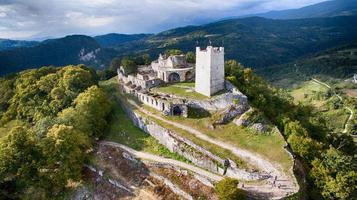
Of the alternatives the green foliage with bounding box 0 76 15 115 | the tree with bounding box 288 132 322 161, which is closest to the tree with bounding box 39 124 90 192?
the tree with bounding box 288 132 322 161

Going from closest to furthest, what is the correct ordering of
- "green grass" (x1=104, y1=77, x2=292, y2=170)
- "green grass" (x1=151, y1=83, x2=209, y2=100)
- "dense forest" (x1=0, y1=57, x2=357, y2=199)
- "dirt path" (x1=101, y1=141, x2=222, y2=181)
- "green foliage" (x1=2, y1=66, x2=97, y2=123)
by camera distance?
1. "dense forest" (x1=0, y1=57, x2=357, y2=199)
2. "dirt path" (x1=101, y1=141, x2=222, y2=181)
3. "green grass" (x1=104, y1=77, x2=292, y2=170)
4. "green grass" (x1=151, y1=83, x2=209, y2=100)
5. "green foliage" (x1=2, y1=66, x2=97, y2=123)

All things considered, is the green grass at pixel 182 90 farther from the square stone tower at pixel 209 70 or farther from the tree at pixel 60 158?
the tree at pixel 60 158

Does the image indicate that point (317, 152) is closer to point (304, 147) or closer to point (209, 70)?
point (304, 147)

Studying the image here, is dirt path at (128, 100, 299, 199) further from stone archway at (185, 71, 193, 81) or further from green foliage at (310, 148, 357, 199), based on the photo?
stone archway at (185, 71, 193, 81)

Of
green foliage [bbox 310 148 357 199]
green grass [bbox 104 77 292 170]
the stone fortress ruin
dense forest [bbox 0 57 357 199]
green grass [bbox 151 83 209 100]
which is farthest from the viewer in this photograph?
green grass [bbox 151 83 209 100]

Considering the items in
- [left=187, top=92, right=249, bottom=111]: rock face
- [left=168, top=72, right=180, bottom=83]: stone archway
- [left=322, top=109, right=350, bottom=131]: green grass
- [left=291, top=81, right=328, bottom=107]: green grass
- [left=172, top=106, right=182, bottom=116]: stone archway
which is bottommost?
[left=322, top=109, right=350, bottom=131]: green grass

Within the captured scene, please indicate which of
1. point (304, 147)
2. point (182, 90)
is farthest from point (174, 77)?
point (304, 147)
